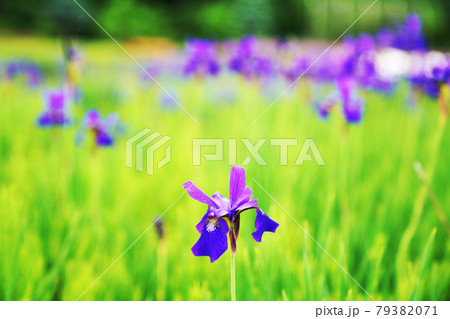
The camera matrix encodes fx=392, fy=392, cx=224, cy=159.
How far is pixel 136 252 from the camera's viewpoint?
4.17 ft

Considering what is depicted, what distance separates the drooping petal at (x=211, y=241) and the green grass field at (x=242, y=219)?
22cm

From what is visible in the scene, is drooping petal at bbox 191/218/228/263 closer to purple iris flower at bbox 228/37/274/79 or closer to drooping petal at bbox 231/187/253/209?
drooping petal at bbox 231/187/253/209

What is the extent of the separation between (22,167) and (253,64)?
133 centimetres

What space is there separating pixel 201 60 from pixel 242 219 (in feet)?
4.40

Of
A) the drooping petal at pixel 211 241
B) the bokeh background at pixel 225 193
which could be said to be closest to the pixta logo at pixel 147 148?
the bokeh background at pixel 225 193

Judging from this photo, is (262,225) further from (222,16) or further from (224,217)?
(222,16)

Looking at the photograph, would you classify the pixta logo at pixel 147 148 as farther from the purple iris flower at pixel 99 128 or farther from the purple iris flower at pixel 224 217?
the purple iris flower at pixel 224 217

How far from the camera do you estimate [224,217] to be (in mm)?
630

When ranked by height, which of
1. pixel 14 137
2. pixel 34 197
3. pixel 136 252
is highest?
pixel 14 137

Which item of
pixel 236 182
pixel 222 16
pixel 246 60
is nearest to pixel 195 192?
pixel 236 182

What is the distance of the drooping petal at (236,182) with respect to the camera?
1.98ft
